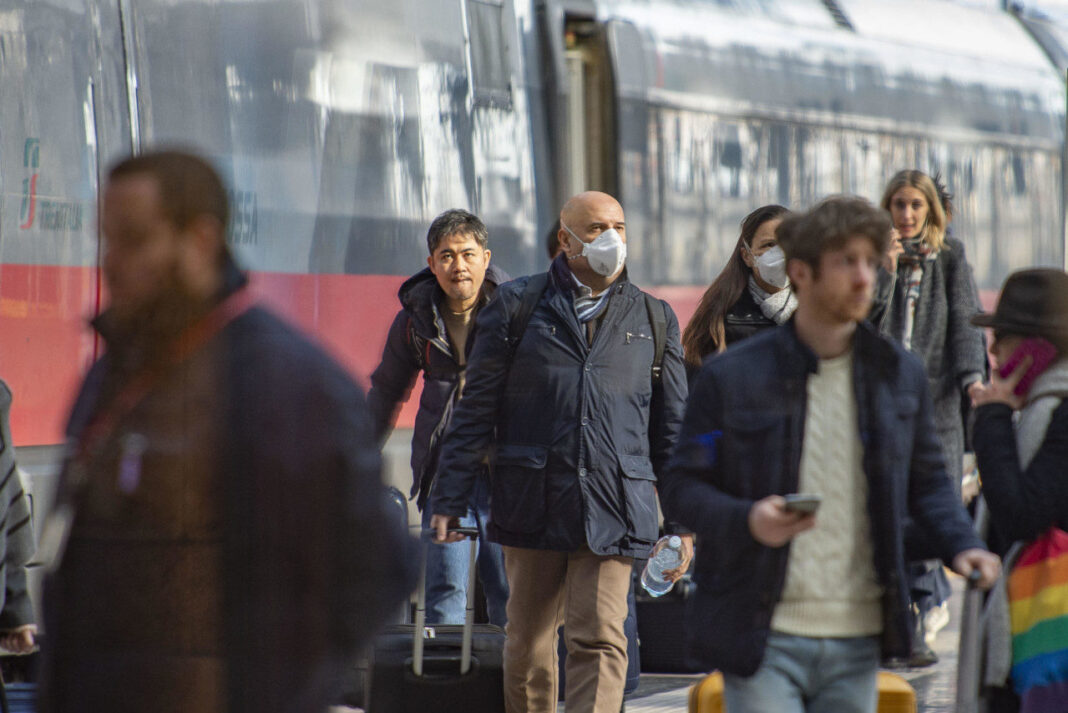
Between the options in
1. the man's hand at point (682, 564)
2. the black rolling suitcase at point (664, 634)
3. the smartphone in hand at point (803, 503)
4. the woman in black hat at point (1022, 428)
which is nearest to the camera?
the smartphone in hand at point (803, 503)

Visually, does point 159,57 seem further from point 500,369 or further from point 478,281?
point 500,369

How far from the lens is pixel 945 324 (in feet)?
23.7

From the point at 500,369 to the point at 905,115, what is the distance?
715cm

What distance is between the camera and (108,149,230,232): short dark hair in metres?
2.40

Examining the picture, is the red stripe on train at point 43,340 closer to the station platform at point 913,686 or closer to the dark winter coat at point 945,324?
the station platform at point 913,686

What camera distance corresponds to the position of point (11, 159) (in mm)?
6223

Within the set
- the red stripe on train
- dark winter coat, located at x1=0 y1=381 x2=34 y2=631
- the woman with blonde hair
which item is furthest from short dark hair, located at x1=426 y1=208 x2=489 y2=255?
dark winter coat, located at x1=0 y1=381 x2=34 y2=631

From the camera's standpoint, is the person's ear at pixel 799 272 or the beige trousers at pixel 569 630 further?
the beige trousers at pixel 569 630

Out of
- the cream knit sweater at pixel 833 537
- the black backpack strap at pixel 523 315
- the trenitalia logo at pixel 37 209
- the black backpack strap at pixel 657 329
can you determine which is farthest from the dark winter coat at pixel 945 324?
the cream knit sweater at pixel 833 537

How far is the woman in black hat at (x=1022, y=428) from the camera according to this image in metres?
3.83

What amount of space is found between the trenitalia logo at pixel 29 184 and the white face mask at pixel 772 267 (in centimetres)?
269

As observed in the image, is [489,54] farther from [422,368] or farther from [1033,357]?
[1033,357]

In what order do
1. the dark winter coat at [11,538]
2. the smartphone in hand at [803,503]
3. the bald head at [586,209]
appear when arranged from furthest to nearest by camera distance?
the bald head at [586,209], the dark winter coat at [11,538], the smartphone in hand at [803,503]

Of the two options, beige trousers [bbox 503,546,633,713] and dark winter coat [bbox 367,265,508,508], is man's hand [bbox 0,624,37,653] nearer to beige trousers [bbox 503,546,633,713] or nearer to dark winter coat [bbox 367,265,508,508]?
beige trousers [bbox 503,546,633,713]
